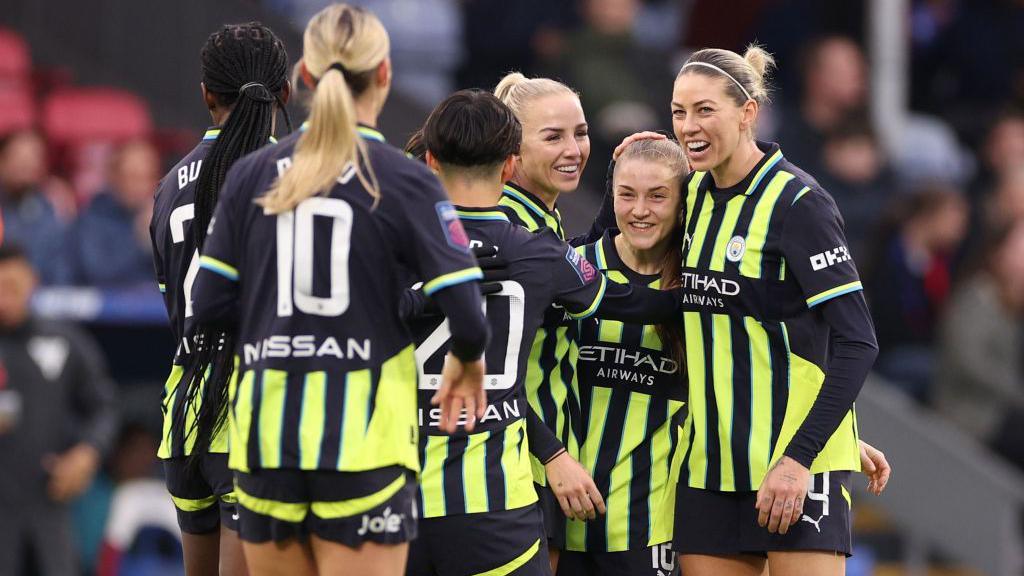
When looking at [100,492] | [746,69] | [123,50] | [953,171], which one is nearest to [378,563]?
[746,69]

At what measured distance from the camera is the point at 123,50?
9.45 m

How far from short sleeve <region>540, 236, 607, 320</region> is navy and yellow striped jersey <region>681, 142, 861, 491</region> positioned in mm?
300

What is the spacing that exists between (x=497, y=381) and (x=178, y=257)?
0.91 metres

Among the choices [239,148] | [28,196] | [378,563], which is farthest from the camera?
[28,196]

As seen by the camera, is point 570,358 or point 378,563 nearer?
point 378,563

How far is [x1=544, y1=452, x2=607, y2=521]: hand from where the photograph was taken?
407 cm

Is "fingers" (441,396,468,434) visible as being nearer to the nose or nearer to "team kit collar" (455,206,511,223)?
"team kit collar" (455,206,511,223)

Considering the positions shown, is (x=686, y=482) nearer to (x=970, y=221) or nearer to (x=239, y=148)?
(x=239, y=148)

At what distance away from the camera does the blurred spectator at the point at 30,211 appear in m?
8.63

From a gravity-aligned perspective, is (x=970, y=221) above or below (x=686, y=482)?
above

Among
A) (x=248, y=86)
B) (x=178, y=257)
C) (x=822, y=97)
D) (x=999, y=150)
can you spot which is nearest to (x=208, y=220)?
(x=178, y=257)

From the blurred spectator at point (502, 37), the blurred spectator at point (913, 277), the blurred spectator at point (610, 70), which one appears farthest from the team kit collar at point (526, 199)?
the blurred spectator at point (502, 37)

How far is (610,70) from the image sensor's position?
31.1 feet

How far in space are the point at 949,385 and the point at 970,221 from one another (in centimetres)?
120
